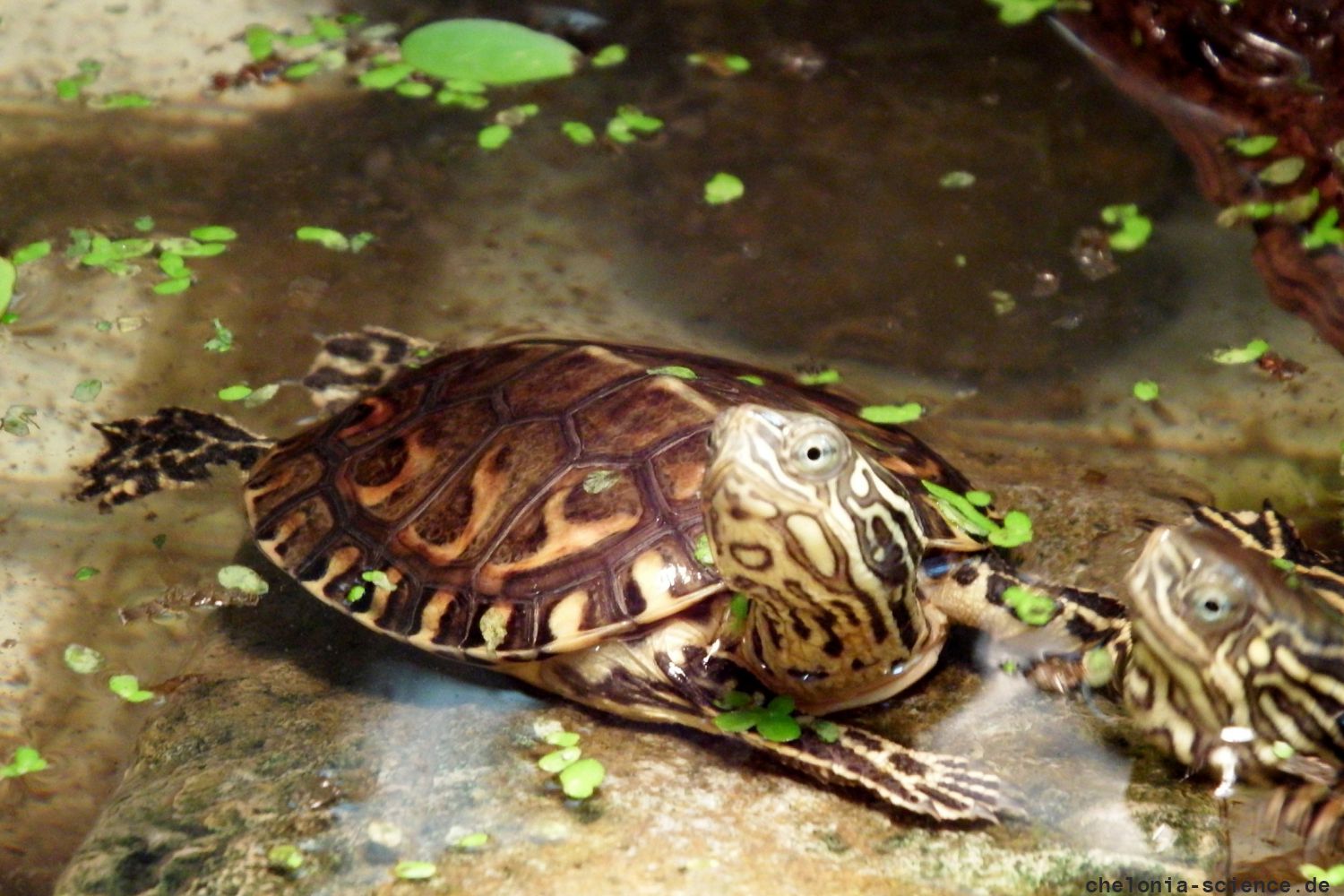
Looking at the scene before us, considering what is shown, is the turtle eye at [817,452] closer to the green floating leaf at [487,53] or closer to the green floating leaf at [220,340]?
the green floating leaf at [220,340]

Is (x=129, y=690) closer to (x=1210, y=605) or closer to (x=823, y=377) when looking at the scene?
(x=823, y=377)

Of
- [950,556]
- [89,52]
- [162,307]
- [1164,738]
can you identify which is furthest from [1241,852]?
[89,52]

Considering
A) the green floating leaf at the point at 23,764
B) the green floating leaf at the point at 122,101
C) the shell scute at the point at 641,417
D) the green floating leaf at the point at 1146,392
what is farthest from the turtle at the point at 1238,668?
the green floating leaf at the point at 122,101

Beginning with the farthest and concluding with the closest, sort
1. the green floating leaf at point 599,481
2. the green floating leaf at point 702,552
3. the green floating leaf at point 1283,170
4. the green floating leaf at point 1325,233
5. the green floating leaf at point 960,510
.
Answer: the green floating leaf at point 1283,170
the green floating leaf at point 1325,233
the green floating leaf at point 960,510
the green floating leaf at point 599,481
the green floating leaf at point 702,552

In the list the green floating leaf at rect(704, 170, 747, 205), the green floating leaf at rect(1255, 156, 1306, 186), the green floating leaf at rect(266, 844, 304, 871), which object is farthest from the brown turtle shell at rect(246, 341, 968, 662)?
the green floating leaf at rect(1255, 156, 1306, 186)

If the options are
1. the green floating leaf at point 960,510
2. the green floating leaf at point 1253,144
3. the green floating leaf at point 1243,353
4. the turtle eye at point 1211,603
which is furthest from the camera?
the green floating leaf at point 1253,144

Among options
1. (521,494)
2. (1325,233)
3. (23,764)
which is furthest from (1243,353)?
(23,764)
